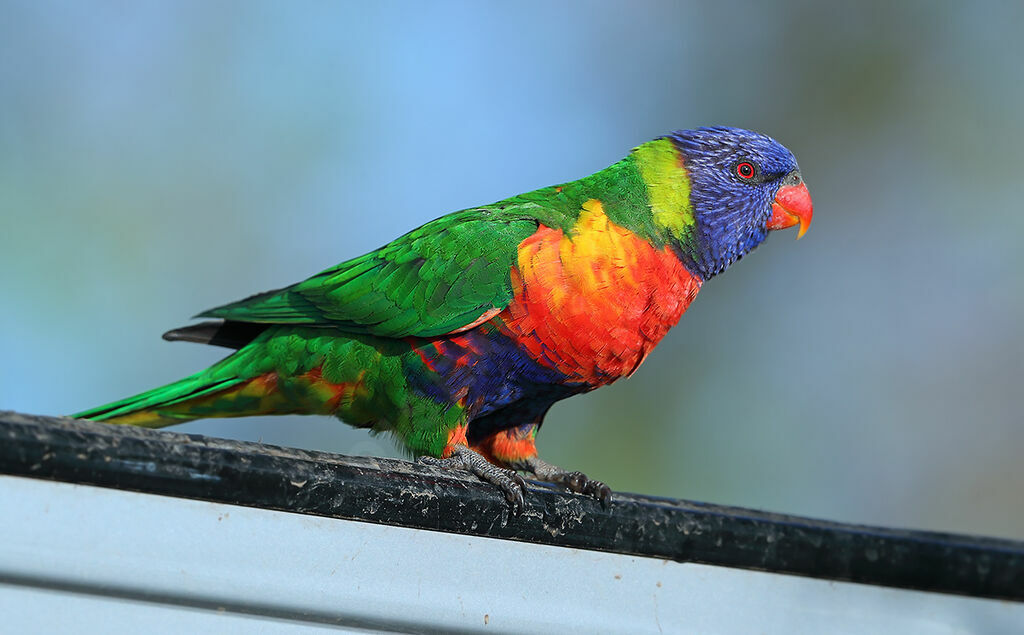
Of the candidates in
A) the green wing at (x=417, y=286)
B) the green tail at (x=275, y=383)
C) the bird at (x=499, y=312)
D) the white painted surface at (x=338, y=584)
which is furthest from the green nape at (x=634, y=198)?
the white painted surface at (x=338, y=584)

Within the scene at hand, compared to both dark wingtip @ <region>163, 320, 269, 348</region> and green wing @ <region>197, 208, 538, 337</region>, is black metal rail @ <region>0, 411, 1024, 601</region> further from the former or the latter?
dark wingtip @ <region>163, 320, 269, 348</region>

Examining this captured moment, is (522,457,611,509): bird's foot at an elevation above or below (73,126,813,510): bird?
below

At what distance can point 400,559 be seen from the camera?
1.50 metres

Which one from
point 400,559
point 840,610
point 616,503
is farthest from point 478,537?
point 840,610

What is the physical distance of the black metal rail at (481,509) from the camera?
48.6 inches

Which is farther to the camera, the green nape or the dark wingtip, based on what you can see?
the dark wingtip

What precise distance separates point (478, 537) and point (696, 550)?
0.45 m

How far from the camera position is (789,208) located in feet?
10.1

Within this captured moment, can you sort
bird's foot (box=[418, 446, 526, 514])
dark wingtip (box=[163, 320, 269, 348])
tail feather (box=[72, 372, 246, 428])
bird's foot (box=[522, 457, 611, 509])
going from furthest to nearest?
dark wingtip (box=[163, 320, 269, 348]) < tail feather (box=[72, 372, 246, 428]) < bird's foot (box=[522, 457, 611, 509]) < bird's foot (box=[418, 446, 526, 514])

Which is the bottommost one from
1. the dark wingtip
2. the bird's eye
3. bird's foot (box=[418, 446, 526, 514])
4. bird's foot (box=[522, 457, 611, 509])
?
bird's foot (box=[522, 457, 611, 509])

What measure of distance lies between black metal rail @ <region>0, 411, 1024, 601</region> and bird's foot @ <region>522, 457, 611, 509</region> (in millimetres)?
99

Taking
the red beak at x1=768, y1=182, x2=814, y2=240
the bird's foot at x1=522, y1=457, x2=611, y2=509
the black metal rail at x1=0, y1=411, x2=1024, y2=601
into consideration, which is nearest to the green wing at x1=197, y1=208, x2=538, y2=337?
the bird's foot at x1=522, y1=457, x2=611, y2=509

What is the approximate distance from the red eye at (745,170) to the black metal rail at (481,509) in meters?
1.31

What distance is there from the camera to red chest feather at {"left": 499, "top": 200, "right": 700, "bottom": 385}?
7.98 ft
